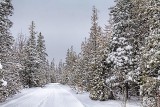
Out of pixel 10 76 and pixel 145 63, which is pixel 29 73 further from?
pixel 145 63

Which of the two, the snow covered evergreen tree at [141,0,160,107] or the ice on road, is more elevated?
the snow covered evergreen tree at [141,0,160,107]

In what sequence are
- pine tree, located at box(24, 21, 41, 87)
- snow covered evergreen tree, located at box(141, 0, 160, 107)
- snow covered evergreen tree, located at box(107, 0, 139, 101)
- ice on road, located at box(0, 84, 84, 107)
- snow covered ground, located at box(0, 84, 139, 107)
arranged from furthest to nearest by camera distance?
→ 1. pine tree, located at box(24, 21, 41, 87)
2. snow covered evergreen tree, located at box(107, 0, 139, 101)
3. ice on road, located at box(0, 84, 84, 107)
4. snow covered ground, located at box(0, 84, 139, 107)
5. snow covered evergreen tree, located at box(141, 0, 160, 107)

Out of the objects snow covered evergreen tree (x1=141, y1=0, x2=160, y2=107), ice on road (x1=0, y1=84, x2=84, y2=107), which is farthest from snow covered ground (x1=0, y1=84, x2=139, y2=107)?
snow covered evergreen tree (x1=141, y1=0, x2=160, y2=107)

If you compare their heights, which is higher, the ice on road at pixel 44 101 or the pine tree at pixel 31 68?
the pine tree at pixel 31 68

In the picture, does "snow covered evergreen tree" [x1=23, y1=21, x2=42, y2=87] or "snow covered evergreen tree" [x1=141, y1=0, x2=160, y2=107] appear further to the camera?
"snow covered evergreen tree" [x1=23, y1=21, x2=42, y2=87]

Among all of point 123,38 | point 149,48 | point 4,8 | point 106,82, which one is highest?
point 4,8

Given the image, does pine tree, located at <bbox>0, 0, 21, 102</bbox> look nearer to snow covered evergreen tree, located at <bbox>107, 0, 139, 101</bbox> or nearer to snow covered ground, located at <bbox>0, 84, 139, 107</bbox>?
snow covered ground, located at <bbox>0, 84, 139, 107</bbox>

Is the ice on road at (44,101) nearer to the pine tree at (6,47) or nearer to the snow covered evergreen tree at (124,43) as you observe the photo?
the pine tree at (6,47)

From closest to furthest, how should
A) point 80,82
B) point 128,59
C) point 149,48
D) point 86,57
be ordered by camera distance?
point 149,48
point 128,59
point 80,82
point 86,57

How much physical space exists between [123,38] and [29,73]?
3902 centimetres

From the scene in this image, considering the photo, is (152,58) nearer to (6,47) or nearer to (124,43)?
(124,43)

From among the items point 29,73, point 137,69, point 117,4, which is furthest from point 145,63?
point 29,73

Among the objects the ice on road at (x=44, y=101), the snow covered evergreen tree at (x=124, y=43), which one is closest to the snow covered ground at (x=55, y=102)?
the ice on road at (x=44, y=101)

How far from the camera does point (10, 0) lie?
26203 millimetres
